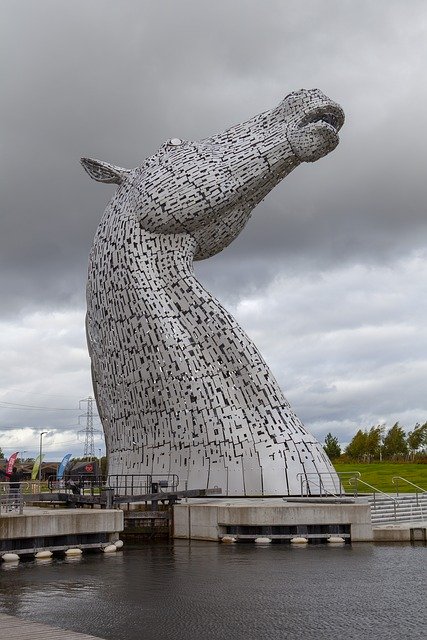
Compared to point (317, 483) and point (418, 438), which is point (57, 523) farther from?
point (418, 438)

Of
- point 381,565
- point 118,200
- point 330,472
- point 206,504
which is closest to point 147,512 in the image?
point 206,504

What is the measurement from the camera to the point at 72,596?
32.8 feet

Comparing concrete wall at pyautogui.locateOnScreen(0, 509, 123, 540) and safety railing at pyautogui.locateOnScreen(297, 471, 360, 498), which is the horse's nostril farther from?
concrete wall at pyautogui.locateOnScreen(0, 509, 123, 540)

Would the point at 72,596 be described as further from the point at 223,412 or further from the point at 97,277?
the point at 97,277

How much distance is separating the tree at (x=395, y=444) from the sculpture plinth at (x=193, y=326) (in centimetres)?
5701

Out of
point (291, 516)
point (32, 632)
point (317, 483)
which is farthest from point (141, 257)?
point (32, 632)

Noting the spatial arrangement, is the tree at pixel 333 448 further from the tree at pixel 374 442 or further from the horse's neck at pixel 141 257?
the horse's neck at pixel 141 257

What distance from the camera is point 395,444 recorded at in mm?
77000

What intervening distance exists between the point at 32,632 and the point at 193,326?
1555cm

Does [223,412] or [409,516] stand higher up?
[223,412]

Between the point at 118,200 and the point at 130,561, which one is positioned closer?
the point at 130,561

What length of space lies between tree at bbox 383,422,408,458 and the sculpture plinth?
57.0 m

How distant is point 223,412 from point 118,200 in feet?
25.2

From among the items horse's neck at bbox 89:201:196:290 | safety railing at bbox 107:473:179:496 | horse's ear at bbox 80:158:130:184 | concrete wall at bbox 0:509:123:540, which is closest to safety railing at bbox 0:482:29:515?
concrete wall at bbox 0:509:123:540
